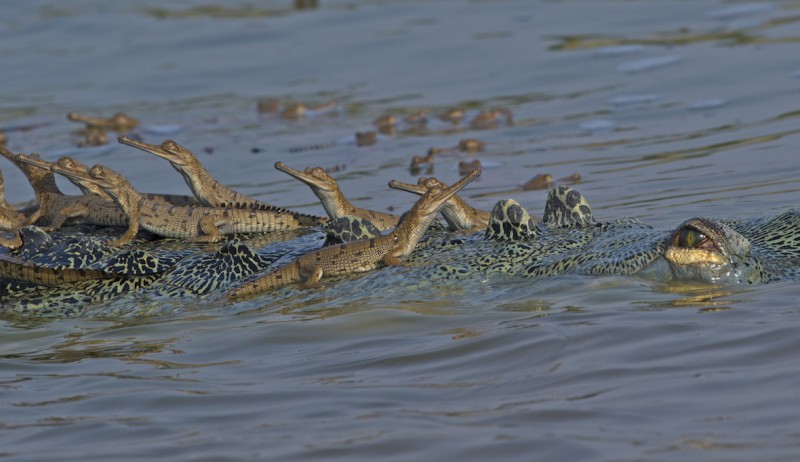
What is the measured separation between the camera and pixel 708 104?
12375 millimetres

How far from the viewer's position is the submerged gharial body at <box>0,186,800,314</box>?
6047 mm

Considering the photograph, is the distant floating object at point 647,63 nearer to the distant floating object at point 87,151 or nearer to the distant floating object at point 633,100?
the distant floating object at point 633,100

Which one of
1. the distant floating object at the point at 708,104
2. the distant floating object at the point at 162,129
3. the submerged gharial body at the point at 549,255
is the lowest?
the submerged gharial body at the point at 549,255

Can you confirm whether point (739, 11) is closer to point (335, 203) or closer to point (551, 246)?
point (335, 203)

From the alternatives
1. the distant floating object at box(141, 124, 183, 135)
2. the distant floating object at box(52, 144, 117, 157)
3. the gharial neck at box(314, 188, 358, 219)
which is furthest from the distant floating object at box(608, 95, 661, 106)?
the gharial neck at box(314, 188, 358, 219)

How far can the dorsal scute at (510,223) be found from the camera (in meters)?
6.82

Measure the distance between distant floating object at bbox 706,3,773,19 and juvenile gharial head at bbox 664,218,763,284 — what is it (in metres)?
10.8

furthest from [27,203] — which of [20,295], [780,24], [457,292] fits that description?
[780,24]

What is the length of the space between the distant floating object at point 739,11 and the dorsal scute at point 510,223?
10.2 metres

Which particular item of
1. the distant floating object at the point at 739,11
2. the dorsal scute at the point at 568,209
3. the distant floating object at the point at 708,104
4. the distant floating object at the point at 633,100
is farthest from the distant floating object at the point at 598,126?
the dorsal scute at the point at 568,209

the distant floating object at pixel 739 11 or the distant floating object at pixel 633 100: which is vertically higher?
the distant floating object at pixel 739 11

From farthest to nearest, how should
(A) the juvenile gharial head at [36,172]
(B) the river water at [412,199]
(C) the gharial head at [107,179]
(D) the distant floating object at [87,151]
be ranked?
(D) the distant floating object at [87,151]
(A) the juvenile gharial head at [36,172]
(C) the gharial head at [107,179]
(B) the river water at [412,199]

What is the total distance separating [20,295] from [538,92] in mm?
7516

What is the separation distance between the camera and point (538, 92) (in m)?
13.7
